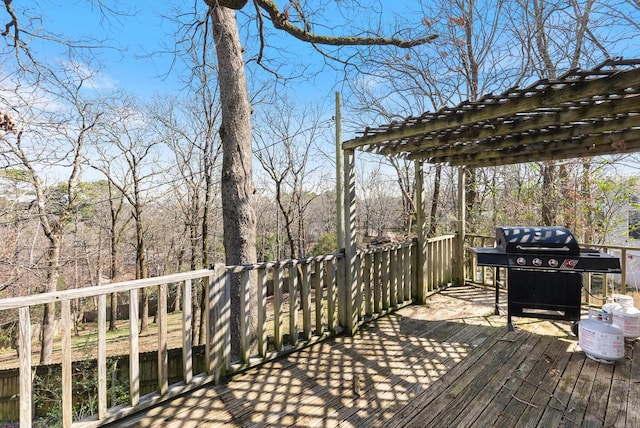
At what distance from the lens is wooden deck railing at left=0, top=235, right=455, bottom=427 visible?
1.77 m

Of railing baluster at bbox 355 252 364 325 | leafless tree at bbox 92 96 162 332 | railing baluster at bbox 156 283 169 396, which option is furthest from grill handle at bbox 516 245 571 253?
leafless tree at bbox 92 96 162 332

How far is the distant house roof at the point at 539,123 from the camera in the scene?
6.84ft

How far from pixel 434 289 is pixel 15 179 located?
7.39 metres

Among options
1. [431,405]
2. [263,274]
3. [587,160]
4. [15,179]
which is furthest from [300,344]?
[587,160]

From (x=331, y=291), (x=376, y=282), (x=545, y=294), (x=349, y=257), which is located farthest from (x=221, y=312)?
(x=545, y=294)

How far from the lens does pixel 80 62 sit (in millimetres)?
4051

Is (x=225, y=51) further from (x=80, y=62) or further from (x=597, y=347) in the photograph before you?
(x=597, y=347)

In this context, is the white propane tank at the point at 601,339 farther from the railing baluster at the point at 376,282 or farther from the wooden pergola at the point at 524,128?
the railing baluster at the point at 376,282

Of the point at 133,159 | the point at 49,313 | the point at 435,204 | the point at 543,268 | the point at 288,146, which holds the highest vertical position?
the point at 288,146

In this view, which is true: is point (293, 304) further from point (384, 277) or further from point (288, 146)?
point (288, 146)

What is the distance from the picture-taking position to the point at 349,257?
3.53 meters

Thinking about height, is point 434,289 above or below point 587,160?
below

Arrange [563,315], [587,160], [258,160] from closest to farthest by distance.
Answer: [563,315], [587,160], [258,160]

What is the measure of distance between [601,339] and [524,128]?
1992mm
